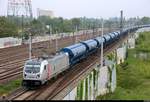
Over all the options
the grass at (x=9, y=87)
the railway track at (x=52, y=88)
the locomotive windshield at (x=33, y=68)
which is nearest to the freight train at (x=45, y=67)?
the locomotive windshield at (x=33, y=68)

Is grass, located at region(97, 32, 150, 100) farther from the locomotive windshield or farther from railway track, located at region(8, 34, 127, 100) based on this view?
the locomotive windshield

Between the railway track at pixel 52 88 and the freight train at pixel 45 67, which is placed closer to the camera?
the railway track at pixel 52 88

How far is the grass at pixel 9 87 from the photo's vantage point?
3694cm

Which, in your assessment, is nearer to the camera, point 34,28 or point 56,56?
point 56,56

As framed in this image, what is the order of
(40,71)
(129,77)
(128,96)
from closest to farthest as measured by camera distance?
1. (40,71)
2. (128,96)
3. (129,77)

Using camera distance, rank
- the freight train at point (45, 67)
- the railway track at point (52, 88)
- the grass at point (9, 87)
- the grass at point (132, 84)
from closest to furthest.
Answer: the railway track at point (52, 88)
the freight train at point (45, 67)
the grass at point (9, 87)
the grass at point (132, 84)

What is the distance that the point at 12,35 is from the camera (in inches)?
4523

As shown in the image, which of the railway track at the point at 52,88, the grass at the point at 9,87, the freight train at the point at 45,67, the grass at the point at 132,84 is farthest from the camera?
the grass at the point at 132,84

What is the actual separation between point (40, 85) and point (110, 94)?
12383 millimetres

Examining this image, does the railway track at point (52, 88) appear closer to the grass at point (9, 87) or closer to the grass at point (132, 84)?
the grass at point (9, 87)

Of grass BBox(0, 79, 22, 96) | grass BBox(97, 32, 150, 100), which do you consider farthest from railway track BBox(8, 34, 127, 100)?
grass BBox(97, 32, 150, 100)

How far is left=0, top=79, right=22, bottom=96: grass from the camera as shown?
121 ft

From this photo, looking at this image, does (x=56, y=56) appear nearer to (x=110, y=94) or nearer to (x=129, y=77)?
(x=110, y=94)

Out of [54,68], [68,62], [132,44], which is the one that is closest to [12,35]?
[132,44]
